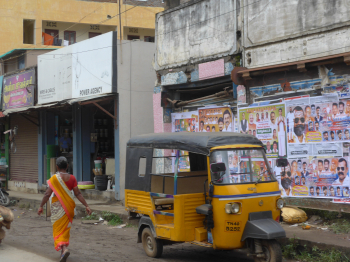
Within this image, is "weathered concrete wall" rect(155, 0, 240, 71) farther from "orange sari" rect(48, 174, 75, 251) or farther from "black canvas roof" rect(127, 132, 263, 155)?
"orange sari" rect(48, 174, 75, 251)

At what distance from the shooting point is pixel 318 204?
8922 mm

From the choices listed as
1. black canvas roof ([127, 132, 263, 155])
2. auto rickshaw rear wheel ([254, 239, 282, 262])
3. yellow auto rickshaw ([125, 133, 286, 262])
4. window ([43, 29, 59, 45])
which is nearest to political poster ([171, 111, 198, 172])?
yellow auto rickshaw ([125, 133, 286, 262])

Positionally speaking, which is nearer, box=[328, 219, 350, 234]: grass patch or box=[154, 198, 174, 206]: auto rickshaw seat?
box=[154, 198, 174, 206]: auto rickshaw seat

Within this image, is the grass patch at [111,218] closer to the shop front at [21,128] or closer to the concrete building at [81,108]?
the concrete building at [81,108]

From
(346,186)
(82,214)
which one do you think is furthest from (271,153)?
(82,214)

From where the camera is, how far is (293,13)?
9258 mm

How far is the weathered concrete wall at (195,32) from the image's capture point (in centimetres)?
1086

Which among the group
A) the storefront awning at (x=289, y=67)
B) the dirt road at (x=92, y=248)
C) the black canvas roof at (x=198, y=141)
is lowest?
the dirt road at (x=92, y=248)

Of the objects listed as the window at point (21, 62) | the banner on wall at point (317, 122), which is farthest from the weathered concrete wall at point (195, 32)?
the window at point (21, 62)

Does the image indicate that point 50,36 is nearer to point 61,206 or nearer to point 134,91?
point 134,91

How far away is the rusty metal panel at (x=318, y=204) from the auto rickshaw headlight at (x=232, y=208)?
3.35 m

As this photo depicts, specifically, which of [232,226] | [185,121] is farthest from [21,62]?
[232,226]

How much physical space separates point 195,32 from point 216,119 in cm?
244

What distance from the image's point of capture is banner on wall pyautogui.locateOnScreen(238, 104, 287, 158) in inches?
377
